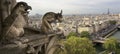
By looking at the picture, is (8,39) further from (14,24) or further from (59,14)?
(59,14)

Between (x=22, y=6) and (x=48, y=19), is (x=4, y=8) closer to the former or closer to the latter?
(x=22, y=6)

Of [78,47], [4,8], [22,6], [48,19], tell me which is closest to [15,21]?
[22,6]

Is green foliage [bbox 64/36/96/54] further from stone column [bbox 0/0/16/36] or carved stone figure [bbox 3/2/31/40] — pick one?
carved stone figure [bbox 3/2/31/40]

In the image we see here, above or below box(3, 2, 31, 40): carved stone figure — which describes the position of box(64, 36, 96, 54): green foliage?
below

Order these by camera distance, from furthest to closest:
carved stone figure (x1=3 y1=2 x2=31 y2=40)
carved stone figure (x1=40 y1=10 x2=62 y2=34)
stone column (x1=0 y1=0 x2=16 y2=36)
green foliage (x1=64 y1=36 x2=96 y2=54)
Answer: green foliage (x1=64 y1=36 x2=96 y2=54), carved stone figure (x1=40 y1=10 x2=62 y2=34), stone column (x1=0 y1=0 x2=16 y2=36), carved stone figure (x1=3 y1=2 x2=31 y2=40)

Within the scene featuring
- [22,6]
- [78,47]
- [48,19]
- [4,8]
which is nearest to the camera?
[22,6]

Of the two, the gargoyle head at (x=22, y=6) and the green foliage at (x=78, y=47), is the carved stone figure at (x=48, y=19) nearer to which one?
the gargoyle head at (x=22, y=6)

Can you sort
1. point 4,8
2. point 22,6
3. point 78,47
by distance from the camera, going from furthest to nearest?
point 78,47 → point 4,8 → point 22,6

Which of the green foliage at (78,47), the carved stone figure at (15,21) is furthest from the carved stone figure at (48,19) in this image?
the green foliage at (78,47)

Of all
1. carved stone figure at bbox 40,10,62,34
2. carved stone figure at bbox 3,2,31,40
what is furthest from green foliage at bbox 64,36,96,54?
carved stone figure at bbox 3,2,31,40

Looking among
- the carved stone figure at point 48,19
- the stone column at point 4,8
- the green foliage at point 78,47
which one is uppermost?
the stone column at point 4,8
